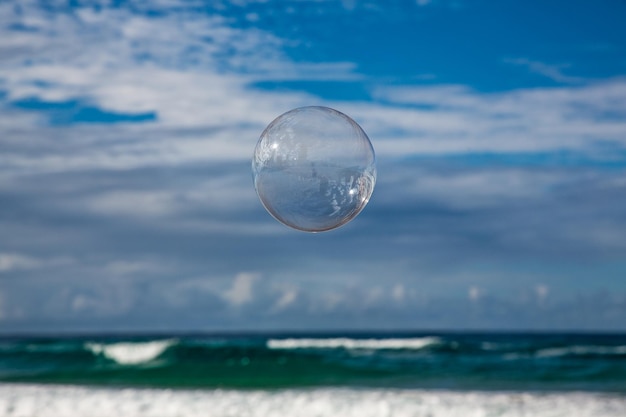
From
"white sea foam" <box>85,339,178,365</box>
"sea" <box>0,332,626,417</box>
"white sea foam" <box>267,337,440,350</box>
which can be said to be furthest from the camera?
"white sea foam" <box>267,337,440,350</box>

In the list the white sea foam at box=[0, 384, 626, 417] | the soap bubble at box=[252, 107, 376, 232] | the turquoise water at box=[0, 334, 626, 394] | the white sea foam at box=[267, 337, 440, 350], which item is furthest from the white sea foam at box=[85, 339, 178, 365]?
the soap bubble at box=[252, 107, 376, 232]

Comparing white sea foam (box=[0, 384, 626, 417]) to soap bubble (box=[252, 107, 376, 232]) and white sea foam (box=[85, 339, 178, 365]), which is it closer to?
soap bubble (box=[252, 107, 376, 232])

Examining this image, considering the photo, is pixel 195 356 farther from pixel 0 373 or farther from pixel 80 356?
pixel 0 373

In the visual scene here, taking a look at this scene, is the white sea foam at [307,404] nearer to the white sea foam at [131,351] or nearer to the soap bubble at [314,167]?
the soap bubble at [314,167]

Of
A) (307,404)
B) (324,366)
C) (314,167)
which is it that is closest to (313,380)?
(324,366)

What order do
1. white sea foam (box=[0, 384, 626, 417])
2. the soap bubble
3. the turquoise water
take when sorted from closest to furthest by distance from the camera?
the soap bubble
white sea foam (box=[0, 384, 626, 417])
the turquoise water

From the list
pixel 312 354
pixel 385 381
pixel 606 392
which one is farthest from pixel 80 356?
pixel 606 392
